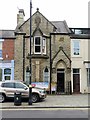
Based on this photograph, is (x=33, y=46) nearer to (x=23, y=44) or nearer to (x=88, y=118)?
(x=23, y=44)

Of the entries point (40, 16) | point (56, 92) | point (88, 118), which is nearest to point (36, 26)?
point (40, 16)

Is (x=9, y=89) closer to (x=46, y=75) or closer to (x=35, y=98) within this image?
(x=35, y=98)

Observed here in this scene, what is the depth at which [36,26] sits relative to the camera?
3131cm

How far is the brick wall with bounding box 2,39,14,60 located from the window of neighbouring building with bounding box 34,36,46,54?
2.57 metres

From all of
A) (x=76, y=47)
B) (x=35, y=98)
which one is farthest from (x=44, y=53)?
(x=35, y=98)

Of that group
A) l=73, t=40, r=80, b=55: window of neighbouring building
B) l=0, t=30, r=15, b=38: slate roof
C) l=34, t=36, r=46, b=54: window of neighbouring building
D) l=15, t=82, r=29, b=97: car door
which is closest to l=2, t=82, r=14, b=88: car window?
l=15, t=82, r=29, b=97: car door

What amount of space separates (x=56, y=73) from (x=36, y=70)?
7.31ft

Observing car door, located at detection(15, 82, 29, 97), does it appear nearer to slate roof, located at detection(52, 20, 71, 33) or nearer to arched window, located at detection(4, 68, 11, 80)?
arched window, located at detection(4, 68, 11, 80)

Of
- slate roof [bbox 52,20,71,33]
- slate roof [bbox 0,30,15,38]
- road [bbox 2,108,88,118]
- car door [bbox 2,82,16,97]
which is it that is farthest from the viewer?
slate roof [bbox 52,20,71,33]

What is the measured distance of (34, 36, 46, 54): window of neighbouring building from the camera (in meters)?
31.0

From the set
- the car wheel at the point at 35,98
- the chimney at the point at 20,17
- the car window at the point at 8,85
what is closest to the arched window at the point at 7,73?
the chimney at the point at 20,17

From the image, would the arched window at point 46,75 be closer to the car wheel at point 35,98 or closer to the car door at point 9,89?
the car wheel at point 35,98

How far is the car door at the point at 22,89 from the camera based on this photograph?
21844 millimetres

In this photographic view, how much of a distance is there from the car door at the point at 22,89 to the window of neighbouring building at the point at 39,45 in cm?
934
